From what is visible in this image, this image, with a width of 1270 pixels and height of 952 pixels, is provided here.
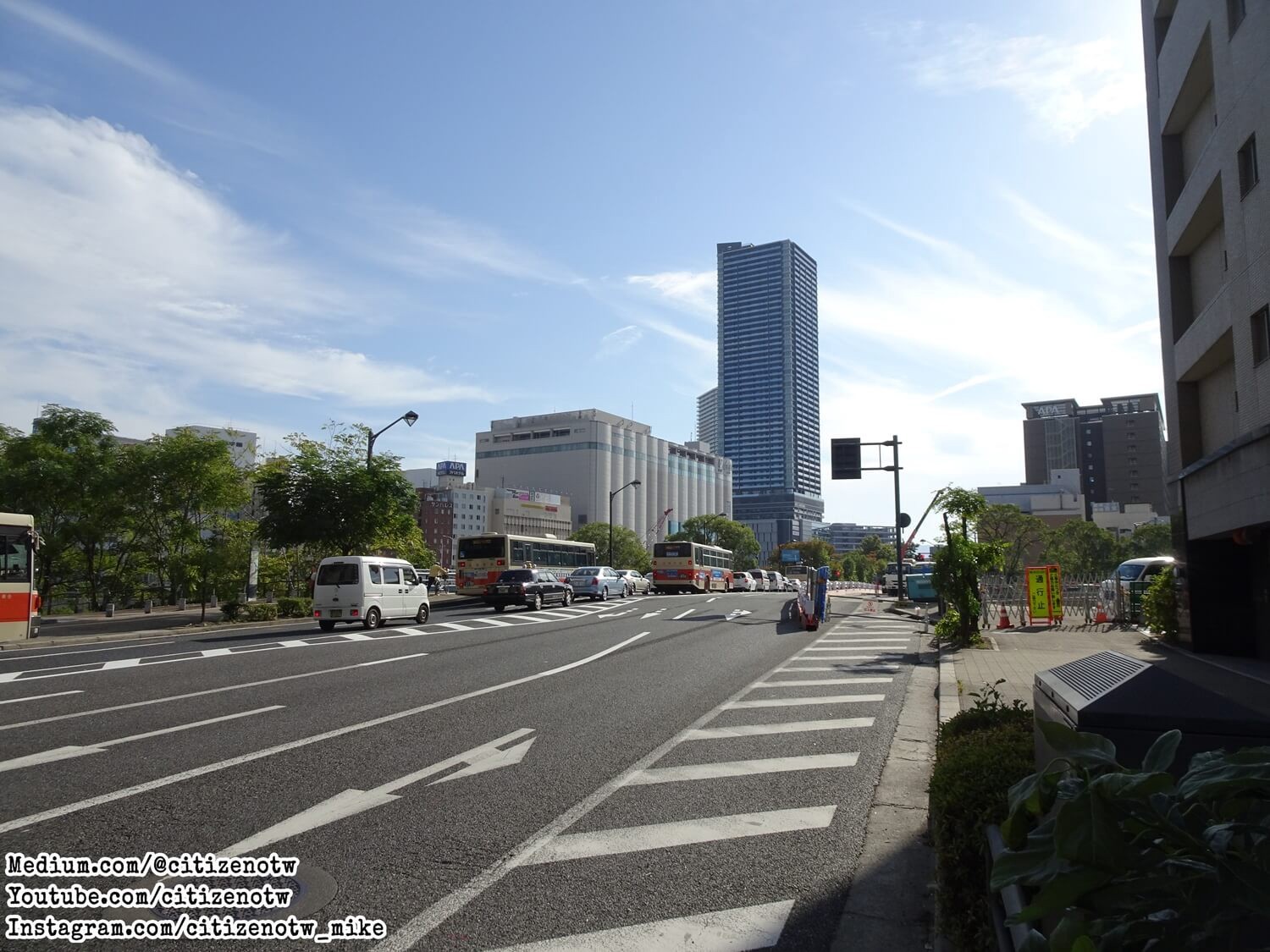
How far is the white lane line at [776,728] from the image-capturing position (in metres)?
9.31

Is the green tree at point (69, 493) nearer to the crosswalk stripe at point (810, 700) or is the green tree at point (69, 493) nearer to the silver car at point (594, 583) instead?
the silver car at point (594, 583)

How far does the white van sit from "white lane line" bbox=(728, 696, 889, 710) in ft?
53.0

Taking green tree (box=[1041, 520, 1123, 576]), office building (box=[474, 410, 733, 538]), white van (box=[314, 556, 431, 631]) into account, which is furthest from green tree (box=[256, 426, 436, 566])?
office building (box=[474, 410, 733, 538])

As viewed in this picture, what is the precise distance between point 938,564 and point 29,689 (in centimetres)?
1771

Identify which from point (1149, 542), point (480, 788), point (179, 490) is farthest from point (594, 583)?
point (1149, 542)

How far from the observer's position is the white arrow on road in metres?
5.67

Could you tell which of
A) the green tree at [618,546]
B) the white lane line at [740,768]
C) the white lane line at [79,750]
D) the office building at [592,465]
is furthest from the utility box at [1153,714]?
the office building at [592,465]

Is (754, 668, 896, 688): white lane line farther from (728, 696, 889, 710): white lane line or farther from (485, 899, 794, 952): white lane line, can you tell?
(485, 899, 794, 952): white lane line

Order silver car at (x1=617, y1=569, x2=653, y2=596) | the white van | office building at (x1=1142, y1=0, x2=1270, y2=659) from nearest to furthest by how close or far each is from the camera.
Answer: office building at (x1=1142, y1=0, x2=1270, y2=659) < the white van < silver car at (x1=617, y1=569, x2=653, y2=596)

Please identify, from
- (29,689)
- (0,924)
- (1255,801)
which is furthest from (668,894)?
(29,689)

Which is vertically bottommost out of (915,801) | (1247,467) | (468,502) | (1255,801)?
(915,801)

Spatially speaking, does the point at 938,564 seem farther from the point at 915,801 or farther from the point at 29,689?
the point at 29,689

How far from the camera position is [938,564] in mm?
20297

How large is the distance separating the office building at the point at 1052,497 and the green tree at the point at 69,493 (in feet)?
413
